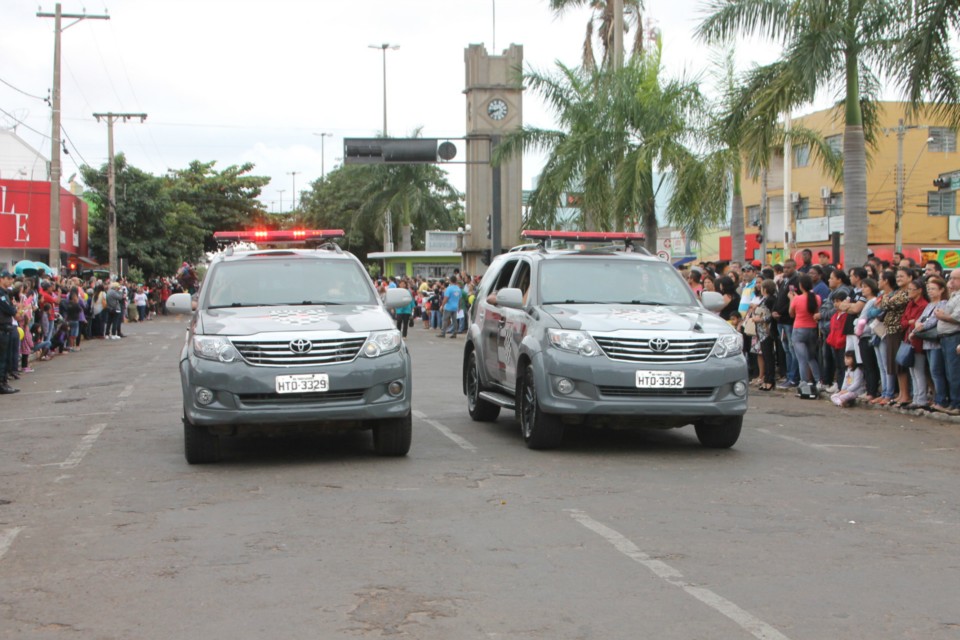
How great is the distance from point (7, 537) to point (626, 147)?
23625 mm

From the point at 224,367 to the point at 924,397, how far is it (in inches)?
347

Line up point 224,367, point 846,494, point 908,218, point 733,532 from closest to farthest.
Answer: point 733,532 < point 846,494 < point 224,367 < point 908,218

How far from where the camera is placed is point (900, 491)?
8945mm

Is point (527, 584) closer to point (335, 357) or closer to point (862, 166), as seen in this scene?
point (335, 357)

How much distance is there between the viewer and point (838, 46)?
19.2 meters

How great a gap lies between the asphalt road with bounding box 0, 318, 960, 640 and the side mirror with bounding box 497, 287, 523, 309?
1316mm

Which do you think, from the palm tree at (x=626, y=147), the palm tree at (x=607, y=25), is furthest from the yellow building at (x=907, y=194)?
the palm tree at (x=626, y=147)

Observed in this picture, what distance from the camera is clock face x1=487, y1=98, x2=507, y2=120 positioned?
47.8 m

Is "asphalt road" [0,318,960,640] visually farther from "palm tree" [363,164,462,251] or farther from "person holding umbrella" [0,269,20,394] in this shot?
"palm tree" [363,164,462,251]

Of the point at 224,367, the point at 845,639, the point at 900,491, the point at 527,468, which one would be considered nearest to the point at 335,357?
the point at 224,367

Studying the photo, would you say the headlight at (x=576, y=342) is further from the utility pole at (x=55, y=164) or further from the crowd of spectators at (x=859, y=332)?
the utility pole at (x=55, y=164)

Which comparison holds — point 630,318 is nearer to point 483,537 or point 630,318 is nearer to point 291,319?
point 291,319

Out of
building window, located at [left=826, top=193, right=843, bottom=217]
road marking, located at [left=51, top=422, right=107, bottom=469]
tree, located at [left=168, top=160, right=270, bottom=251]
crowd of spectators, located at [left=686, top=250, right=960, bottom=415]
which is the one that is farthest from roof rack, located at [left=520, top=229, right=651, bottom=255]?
tree, located at [left=168, top=160, right=270, bottom=251]

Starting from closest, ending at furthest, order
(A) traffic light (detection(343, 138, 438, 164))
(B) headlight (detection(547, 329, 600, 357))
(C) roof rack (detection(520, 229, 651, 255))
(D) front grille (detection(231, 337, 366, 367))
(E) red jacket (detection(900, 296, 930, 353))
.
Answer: (D) front grille (detection(231, 337, 366, 367)) → (B) headlight (detection(547, 329, 600, 357)) → (C) roof rack (detection(520, 229, 651, 255)) → (E) red jacket (detection(900, 296, 930, 353)) → (A) traffic light (detection(343, 138, 438, 164))
